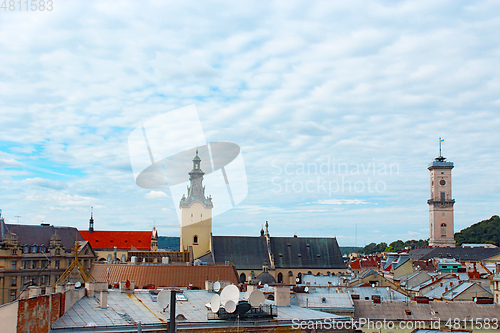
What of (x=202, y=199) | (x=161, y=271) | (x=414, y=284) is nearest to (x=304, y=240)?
(x=202, y=199)

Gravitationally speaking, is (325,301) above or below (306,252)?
below

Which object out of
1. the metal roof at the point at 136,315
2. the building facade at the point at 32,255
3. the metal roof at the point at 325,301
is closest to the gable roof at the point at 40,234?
the building facade at the point at 32,255

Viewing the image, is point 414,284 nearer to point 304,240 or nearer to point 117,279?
point 304,240

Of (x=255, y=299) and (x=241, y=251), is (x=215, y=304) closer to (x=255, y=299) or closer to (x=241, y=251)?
(x=255, y=299)

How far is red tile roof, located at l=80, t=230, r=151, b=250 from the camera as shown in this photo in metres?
122

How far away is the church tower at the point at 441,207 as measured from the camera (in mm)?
159375

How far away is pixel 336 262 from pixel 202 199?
2789 centimetres

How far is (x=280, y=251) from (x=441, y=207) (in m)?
78.4

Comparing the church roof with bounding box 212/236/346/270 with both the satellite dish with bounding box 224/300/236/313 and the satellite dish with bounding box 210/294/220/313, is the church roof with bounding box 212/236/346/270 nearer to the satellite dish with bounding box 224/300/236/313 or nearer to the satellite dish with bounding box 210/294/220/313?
the satellite dish with bounding box 210/294/220/313

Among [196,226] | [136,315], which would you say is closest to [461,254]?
[196,226]

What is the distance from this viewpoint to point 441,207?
15962cm

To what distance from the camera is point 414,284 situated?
7525 centimetres

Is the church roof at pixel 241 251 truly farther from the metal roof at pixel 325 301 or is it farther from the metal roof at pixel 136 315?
the metal roof at pixel 136 315

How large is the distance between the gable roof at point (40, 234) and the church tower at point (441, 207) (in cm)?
10925
